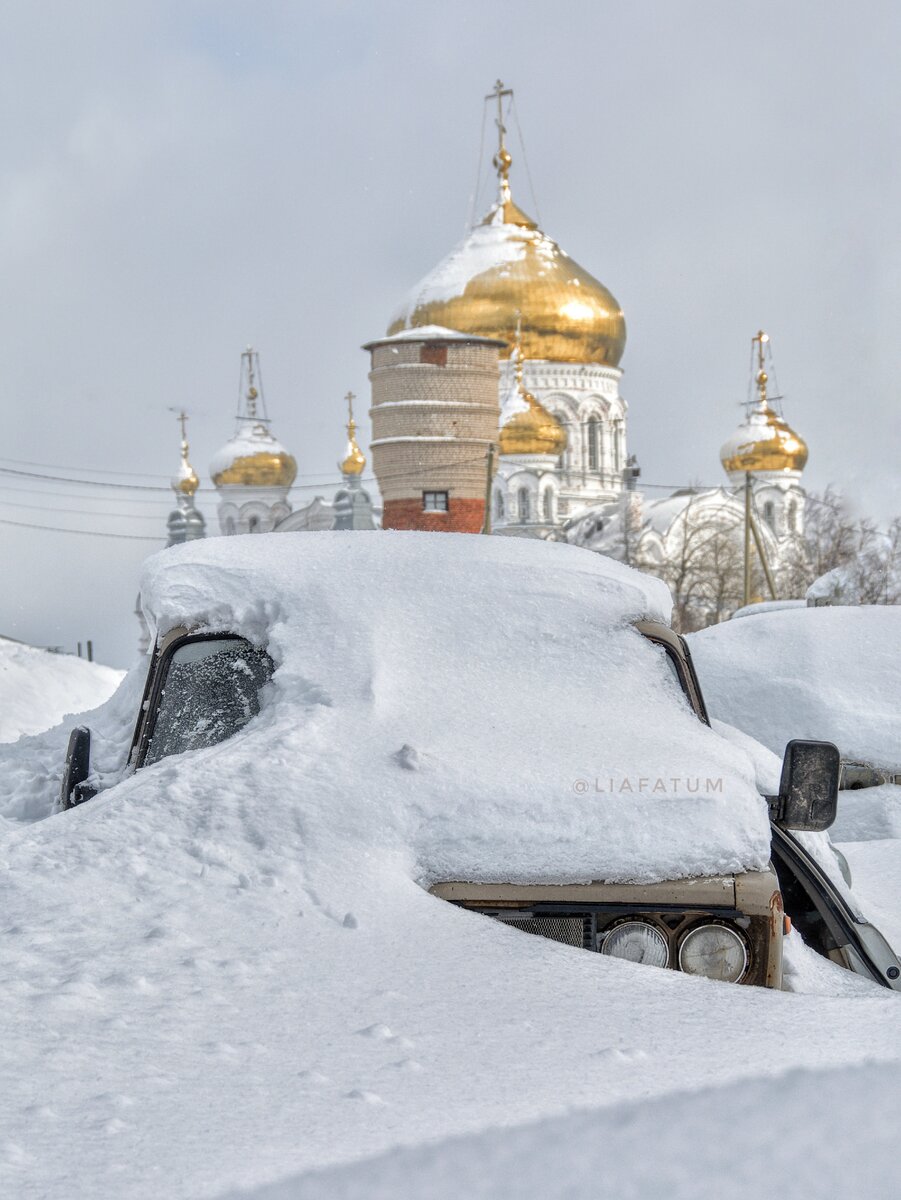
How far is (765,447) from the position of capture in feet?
192

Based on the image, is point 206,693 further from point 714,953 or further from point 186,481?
point 186,481

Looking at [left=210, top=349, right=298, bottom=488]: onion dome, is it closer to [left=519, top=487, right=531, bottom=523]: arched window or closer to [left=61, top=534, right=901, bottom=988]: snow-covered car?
[left=519, top=487, right=531, bottom=523]: arched window

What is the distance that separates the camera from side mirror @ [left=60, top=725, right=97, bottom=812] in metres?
4.32

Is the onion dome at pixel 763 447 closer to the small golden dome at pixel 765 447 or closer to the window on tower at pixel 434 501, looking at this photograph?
the small golden dome at pixel 765 447

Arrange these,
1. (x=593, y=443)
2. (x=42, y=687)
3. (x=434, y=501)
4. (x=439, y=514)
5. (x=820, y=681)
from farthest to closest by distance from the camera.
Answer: (x=593, y=443) → (x=434, y=501) → (x=439, y=514) → (x=42, y=687) → (x=820, y=681)

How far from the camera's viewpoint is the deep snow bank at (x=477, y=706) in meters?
3.24

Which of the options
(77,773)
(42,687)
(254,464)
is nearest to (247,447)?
(254,464)

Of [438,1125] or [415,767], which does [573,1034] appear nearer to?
[438,1125]

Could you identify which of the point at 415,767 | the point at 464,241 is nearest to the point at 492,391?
the point at 464,241

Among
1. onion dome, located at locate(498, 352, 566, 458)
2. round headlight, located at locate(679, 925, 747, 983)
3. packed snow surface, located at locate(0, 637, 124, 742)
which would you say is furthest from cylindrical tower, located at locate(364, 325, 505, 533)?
round headlight, located at locate(679, 925, 747, 983)

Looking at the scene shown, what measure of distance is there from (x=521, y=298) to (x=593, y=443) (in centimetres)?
698

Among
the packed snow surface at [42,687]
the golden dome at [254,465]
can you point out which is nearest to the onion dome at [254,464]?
the golden dome at [254,465]

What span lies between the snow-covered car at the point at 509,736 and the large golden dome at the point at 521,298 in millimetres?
48600

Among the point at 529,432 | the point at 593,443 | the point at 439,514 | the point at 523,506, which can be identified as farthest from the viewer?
the point at 593,443
